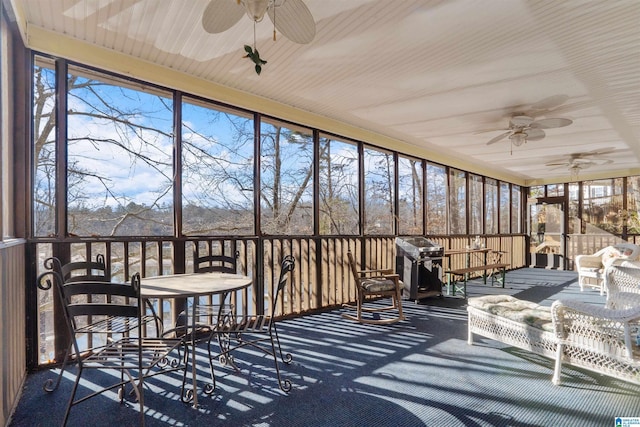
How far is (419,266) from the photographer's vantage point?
543cm

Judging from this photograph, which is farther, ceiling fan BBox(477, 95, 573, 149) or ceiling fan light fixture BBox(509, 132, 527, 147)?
ceiling fan light fixture BBox(509, 132, 527, 147)

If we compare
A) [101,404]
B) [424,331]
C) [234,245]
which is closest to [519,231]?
[424,331]

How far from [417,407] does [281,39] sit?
300 cm

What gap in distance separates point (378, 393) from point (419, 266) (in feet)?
10.7

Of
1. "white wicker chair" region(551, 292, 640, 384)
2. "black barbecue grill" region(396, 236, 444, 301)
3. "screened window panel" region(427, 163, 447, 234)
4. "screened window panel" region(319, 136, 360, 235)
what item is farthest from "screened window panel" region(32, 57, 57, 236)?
"screened window panel" region(427, 163, 447, 234)

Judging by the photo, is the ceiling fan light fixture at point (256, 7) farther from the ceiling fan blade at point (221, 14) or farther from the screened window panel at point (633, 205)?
the screened window panel at point (633, 205)

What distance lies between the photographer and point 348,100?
421 cm

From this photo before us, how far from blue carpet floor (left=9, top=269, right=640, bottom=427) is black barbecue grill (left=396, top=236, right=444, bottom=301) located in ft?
5.80

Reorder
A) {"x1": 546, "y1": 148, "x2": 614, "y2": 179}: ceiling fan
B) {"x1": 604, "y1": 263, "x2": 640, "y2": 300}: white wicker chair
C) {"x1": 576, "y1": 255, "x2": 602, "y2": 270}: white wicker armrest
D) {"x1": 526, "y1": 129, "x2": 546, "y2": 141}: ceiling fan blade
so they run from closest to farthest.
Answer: {"x1": 604, "y1": 263, "x2": 640, "y2": 300}: white wicker chair
{"x1": 526, "y1": 129, "x2": 546, "y2": 141}: ceiling fan blade
{"x1": 576, "y1": 255, "x2": 602, "y2": 270}: white wicker armrest
{"x1": 546, "y1": 148, "x2": 614, "y2": 179}: ceiling fan

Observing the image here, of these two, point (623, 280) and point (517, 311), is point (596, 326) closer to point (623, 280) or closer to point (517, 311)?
point (517, 311)

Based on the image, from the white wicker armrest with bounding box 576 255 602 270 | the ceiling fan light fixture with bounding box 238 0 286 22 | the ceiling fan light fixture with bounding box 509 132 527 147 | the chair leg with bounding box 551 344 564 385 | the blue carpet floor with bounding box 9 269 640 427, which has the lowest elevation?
the blue carpet floor with bounding box 9 269 640 427

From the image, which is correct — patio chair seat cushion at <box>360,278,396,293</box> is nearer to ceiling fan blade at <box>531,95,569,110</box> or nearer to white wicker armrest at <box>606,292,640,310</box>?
white wicker armrest at <box>606,292,640,310</box>

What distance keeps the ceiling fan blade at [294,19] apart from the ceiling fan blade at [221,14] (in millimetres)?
220

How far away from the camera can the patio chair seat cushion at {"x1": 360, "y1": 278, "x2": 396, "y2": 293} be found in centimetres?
427
